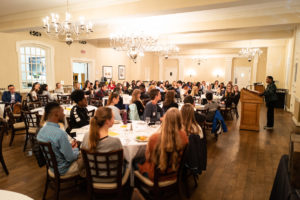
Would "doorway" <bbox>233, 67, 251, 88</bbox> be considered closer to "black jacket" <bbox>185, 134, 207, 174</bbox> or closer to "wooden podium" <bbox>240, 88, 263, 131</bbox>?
"wooden podium" <bbox>240, 88, 263, 131</bbox>

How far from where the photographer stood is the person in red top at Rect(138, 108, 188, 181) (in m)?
2.24

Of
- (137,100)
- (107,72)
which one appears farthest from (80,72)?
(137,100)

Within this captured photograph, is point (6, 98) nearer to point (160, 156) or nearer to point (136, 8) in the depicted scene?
point (136, 8)

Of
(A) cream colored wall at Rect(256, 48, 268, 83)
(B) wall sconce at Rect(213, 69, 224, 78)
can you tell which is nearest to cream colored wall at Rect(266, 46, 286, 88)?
(A) cream colored wall at Rect(256, 48, 268, 83)

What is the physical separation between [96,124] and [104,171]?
551mm

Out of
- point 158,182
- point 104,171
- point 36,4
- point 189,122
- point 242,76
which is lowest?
point 158,182

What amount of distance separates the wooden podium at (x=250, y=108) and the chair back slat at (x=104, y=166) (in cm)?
510

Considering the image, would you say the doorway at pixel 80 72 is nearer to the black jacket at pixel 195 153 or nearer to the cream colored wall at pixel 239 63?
the black jacket at pixel 195 153

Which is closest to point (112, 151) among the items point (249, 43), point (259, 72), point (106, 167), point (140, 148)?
point (106, 167)

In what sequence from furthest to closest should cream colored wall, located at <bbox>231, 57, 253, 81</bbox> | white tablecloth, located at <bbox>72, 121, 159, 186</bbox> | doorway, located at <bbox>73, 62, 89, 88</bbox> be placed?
1. cream colored wall, located at <bbox>231, 57, 253, 81</bbox>
2. doorway, located at <bbox>73, 62, 89, 88</bbox>
3. white tablecloth, located at <bbox>72, 121, 159, 186</bbox>

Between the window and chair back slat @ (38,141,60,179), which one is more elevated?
the window

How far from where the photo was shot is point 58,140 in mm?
2486

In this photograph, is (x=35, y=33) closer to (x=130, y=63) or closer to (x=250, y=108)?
(x=130, y=63)

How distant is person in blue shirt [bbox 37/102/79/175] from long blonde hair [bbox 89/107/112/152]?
446mm
